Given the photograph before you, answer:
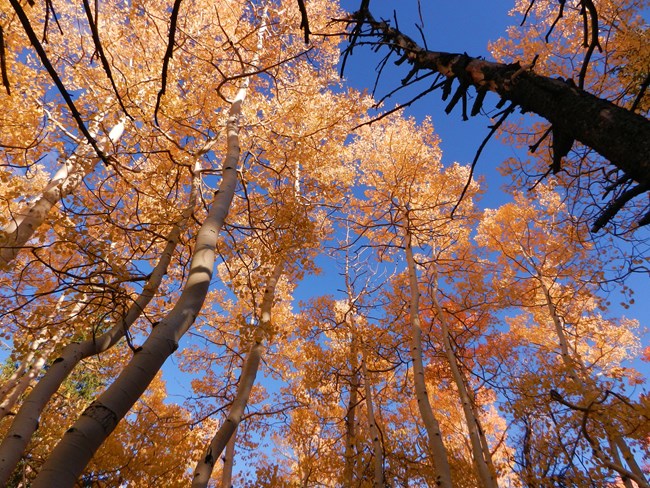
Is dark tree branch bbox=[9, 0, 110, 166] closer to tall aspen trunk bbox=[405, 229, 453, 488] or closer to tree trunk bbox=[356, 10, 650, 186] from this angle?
tree trunk bbox=[356, 10, 650, 186]

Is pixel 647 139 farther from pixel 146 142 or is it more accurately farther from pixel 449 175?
pixel 449 175

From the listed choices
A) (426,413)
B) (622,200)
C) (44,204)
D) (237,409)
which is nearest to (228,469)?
(237,409)

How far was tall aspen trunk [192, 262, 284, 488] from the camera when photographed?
3475 millimetres

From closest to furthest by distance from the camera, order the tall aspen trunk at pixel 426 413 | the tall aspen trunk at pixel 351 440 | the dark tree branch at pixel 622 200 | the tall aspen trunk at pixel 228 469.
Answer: the dark tree branch at pixel 622 200, the tall aspen trunk at pixel 426 413, the tall aspen trunk at pixel 228 469, the tall aspen trunk at pixel 351 440

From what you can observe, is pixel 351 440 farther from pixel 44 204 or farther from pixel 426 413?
pixel 44 204

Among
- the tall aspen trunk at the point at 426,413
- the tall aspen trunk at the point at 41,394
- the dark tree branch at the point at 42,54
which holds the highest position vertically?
the tall aspen trunk at the point at 426,413

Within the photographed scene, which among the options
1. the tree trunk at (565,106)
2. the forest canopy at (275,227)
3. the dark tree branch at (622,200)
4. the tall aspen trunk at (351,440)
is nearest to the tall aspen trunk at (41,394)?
the forest canopy at (275,227)

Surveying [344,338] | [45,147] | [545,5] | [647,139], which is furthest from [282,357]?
[545,5]

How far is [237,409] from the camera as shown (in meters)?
4.05

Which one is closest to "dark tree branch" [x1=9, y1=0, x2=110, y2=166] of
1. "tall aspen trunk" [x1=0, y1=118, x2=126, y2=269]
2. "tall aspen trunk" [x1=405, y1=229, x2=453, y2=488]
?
"tall aspen trunk" [x1=0, y1=118, x2=126, y2=269]

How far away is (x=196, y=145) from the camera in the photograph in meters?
6.65

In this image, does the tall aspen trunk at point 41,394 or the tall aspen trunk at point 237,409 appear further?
the tall aspen trunk at point 237,409

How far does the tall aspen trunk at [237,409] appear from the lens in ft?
11.4

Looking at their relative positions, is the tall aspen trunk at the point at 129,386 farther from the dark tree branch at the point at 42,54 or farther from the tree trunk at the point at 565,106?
the tree trunk at the point at 565,106
